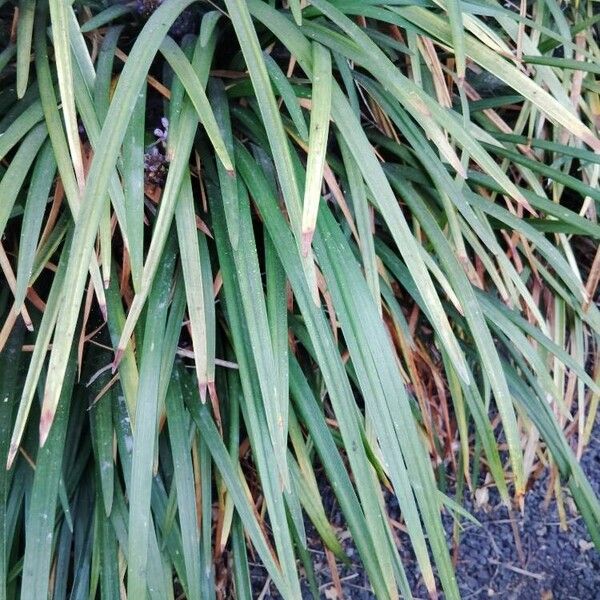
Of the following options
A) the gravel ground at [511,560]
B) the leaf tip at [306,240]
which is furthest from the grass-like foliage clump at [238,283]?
the gravel ground at [511,560]

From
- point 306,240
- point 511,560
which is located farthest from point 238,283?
point 511,560

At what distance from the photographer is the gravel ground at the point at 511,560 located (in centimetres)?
132

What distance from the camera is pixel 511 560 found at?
1.37m

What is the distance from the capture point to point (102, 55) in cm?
103

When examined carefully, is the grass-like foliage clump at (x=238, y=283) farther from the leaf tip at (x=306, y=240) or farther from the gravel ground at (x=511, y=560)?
the gravel ground at (x=511, y=560)

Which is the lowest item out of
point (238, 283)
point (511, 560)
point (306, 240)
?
point (511, 560)

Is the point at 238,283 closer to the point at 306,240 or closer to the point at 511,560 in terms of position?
the point at 306,240

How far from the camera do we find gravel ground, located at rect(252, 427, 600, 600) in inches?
52.1

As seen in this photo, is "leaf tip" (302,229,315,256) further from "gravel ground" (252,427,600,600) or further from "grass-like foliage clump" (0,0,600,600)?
"gravel ground" (252,427,600,600)

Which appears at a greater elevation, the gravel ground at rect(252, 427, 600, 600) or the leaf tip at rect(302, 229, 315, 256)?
the leaf tip at rect(302, 229, 315, 256)

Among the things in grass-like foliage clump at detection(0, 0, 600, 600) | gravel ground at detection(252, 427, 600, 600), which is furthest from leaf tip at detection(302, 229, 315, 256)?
gravel ground at detection(252, 427, 600, 600)

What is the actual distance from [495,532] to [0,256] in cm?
103

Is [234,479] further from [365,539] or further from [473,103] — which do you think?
[473,103]

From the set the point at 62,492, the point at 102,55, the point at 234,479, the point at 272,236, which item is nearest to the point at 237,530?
the point at 234,479
